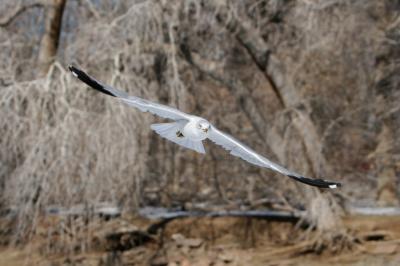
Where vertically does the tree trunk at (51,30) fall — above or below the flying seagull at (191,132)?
above

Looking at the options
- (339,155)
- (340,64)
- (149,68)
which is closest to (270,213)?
(339,155)

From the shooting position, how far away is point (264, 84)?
10.5 m

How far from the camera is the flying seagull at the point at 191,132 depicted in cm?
394

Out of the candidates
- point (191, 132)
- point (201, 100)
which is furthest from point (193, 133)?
point (201, 100)

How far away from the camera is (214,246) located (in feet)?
32.2

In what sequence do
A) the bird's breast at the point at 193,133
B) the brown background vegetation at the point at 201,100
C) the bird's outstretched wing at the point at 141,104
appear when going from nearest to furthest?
1. the bird's breast at the point at 193,133
2. the bird's outstretched wing at the point at 141,104
3. the brown background vegetation at the point at 201,100

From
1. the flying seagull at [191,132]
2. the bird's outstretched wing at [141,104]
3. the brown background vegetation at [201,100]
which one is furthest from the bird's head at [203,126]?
the brown background vegetation at [201,100]

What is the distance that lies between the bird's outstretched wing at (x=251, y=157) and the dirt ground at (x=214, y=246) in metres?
4.64

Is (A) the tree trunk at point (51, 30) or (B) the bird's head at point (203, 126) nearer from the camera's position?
(B) the bird's head at point (203, 126)

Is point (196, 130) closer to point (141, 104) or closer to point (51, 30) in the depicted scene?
point (141, 104)

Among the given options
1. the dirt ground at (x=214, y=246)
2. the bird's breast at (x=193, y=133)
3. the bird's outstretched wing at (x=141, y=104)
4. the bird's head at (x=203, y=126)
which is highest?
the bird's outstretched wing at (x=141, y=104)

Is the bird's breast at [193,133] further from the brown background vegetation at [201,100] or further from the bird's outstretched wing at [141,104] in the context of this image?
the brown background vegetation at [201,100]

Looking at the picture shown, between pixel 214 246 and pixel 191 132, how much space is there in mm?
6058

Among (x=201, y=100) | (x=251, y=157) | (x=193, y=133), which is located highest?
(x=201, y=100)
